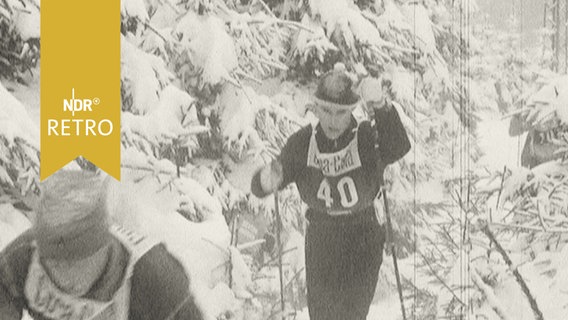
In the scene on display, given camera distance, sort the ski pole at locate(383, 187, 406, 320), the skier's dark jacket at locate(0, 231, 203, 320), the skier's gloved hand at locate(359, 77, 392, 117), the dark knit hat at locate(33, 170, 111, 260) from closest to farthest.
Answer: the skier's dark jacket at locate(0, 231, 203, 320) < the dark knit hat at locate(33, 170, 111, 260) < the skier's gloved hand at locate(359, 77, 392, 117) < the ski pole at locate(383, 187, 406, 320)

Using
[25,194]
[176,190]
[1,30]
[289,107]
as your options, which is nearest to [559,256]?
[289,107]

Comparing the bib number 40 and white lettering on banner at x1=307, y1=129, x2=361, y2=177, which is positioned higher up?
white lettering on banner at x1=307, y1=129, x2=361, y2=177

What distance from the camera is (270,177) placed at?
7.66ft

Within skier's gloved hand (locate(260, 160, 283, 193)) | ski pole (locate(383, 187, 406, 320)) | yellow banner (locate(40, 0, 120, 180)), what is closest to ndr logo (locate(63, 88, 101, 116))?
yellow banner (locate(40, 0, 120, 180))

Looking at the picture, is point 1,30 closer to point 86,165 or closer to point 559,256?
point 86,165

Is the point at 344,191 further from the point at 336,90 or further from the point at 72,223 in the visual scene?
the point at 72,223

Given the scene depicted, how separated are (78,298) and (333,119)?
0.86 meters

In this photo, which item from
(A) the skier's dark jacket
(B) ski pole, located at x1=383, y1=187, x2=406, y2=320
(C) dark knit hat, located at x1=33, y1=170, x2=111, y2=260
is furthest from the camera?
(B) ski pole, located at x1=383, y1=187, x2=406, y2=320

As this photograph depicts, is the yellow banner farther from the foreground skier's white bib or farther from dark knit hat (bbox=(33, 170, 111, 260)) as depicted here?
the foreground skier's white bib

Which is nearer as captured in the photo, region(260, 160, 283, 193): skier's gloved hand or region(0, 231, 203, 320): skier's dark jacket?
region(0, 231, 203, 320): skier's dark jacket

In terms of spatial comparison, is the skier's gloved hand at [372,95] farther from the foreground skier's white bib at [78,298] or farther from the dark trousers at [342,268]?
the foreground skier's white bib at [78,298]

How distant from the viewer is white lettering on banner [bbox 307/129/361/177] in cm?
227

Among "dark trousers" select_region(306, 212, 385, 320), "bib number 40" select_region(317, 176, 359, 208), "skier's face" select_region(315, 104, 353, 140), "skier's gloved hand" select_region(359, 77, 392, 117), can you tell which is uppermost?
"skier's gloved hand" select_region(359, 77, 392, 117)

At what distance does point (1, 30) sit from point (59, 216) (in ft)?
A: 1.79
